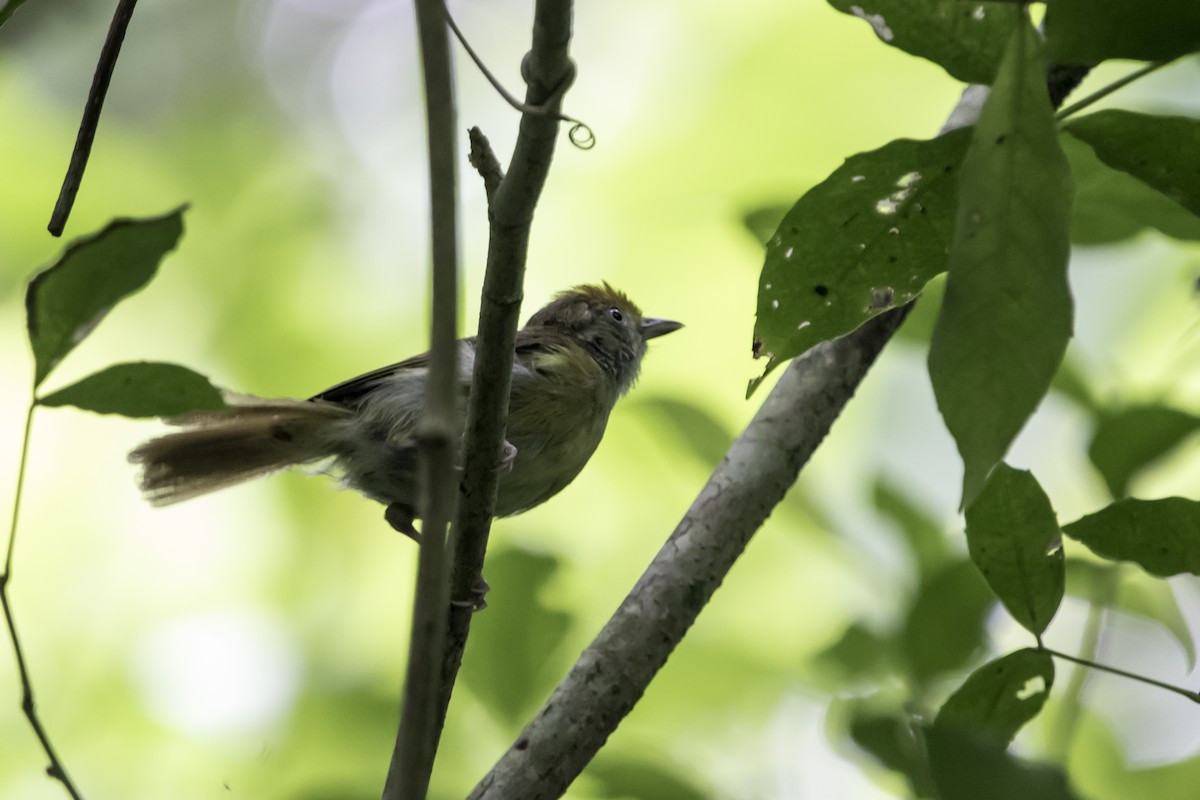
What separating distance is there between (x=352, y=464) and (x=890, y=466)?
69.1 inches

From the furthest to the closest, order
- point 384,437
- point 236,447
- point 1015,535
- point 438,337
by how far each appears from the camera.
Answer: point 384,437, point 236,447, point 1015,535, point 438,337

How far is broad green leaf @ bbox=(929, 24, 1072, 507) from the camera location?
958 millimetres

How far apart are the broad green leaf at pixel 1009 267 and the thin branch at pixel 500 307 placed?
484 millimetres

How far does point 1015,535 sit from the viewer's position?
1.39 m

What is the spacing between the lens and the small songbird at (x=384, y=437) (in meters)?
3.41

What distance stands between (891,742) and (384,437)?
2.66 metres

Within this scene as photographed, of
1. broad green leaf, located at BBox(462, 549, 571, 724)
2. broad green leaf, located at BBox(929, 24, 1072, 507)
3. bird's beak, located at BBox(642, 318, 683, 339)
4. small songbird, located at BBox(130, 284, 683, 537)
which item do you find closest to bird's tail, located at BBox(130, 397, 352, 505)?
small songbird, located at BBox(130, 284, 683, 537)

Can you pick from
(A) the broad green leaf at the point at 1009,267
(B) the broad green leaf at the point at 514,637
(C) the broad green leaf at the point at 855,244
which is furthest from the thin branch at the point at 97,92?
(B) the broad green leaf at the point at 514,637

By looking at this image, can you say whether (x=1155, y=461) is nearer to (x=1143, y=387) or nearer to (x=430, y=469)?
(x=1143, y=387)

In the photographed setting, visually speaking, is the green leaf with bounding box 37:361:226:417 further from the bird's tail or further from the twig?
the bird's tail

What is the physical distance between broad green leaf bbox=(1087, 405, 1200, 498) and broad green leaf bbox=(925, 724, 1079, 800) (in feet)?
3.86

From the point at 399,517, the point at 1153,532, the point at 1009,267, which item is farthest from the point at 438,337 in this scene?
the point at 399,517

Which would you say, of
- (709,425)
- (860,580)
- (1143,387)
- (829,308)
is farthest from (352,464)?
(829,308)

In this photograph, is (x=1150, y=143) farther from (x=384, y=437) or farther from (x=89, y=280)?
(x=384, y=437)
